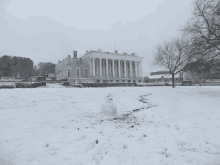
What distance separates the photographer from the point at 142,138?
3473mm

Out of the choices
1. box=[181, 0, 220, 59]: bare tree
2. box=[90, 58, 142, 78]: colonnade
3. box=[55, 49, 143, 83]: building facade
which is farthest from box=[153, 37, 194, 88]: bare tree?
box=[90, 58, 142, 78]: colonnade

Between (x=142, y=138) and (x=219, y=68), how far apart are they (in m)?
15.6

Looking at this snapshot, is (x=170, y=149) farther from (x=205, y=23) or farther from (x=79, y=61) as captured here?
(x=79, y=61)

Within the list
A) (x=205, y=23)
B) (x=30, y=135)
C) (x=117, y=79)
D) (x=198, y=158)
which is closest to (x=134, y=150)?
(x=198, y=158)

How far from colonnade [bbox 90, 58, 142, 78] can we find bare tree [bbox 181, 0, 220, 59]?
4344 centimetres

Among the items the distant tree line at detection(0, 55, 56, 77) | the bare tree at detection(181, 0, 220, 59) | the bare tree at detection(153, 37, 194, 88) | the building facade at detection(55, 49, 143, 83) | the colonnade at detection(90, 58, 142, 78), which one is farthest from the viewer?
the distant tree line at detection(0, 55, 56, 77)

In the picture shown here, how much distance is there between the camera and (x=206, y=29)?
12.1 metres

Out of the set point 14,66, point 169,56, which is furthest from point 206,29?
point 14,66

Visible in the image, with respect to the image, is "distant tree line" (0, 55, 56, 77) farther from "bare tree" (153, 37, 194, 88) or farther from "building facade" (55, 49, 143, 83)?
A: "bare tree" (153, 37, 194, 88)

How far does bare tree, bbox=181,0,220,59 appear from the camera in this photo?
37.2ft

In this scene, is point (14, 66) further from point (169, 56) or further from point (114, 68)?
point (169, 56)

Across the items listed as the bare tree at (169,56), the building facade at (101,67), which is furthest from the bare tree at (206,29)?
the building facade at (101,67)

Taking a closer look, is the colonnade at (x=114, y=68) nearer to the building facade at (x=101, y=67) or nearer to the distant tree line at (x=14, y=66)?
the building facade at (x=101, y=67)

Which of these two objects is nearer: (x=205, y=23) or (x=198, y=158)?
(x=198, y=158)
